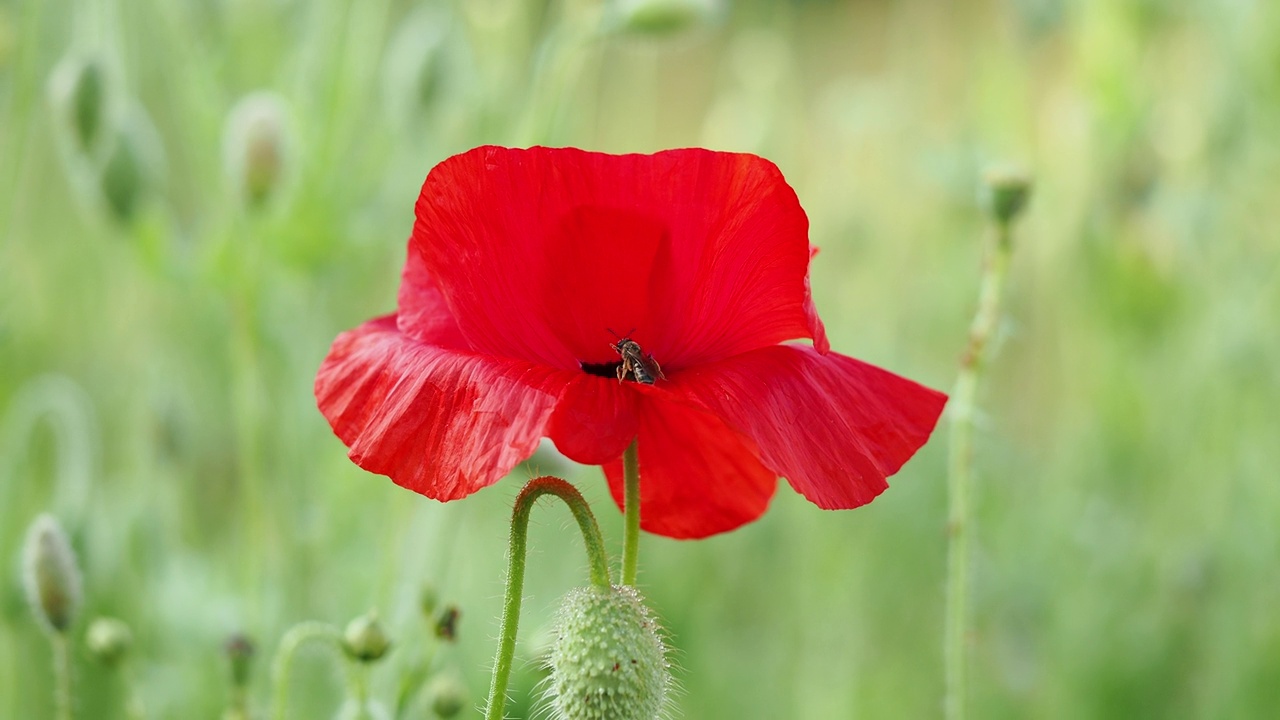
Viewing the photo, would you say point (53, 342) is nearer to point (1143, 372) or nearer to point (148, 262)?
point (148, 262)

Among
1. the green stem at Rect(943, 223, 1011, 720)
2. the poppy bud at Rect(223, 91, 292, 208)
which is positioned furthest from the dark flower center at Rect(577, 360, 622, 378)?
the poppy bud at Rect(223, 91, 292, 208)

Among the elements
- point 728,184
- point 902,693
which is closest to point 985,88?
point 902,693

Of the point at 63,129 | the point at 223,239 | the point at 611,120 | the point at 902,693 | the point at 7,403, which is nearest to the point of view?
the point at 63,129

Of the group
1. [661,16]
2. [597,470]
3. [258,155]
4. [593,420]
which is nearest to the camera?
[593,420]

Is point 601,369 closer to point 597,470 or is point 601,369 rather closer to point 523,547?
point 523,547

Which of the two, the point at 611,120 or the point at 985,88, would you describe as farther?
the point at 611,120

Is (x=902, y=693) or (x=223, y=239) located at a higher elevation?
(x=223, y=239)

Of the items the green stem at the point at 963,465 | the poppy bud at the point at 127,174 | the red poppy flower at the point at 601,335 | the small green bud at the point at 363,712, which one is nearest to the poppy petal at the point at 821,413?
the red poppy flower at the point at 601,335

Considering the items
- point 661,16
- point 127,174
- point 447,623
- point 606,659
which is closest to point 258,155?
point 127,174
